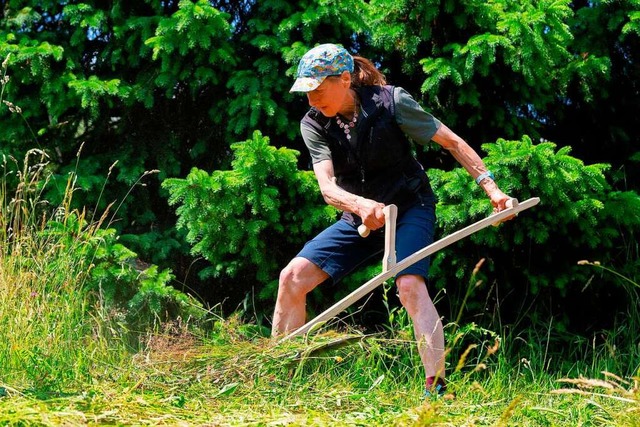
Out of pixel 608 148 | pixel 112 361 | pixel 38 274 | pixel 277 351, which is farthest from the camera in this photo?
pixel 608 148

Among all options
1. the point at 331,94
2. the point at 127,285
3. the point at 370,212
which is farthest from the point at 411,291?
the point at 127,285

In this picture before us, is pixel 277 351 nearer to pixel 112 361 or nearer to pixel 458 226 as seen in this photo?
pixel 112 361

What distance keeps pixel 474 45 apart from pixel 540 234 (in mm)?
1154

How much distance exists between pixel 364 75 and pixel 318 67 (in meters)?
0.36

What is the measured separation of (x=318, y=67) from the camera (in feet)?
12.9

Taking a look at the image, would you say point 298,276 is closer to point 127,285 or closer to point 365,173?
point 365,173

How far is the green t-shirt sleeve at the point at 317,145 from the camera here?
4.10 metres

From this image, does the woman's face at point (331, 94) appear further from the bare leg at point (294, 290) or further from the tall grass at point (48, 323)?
the tall grass at point (48, 323)

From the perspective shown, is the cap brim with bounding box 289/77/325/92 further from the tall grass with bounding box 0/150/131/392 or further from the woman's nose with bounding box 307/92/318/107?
the tall grass with bounding box 0/150/131/392

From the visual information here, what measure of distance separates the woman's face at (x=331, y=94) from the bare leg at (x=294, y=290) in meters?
0.73

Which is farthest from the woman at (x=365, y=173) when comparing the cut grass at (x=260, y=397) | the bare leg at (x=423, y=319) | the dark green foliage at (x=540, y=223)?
the dark green foliage at (x=540, y=223)

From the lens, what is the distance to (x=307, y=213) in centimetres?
511

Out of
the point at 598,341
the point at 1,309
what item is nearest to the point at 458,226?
the point at 598,341

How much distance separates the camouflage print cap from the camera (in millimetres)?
3916
